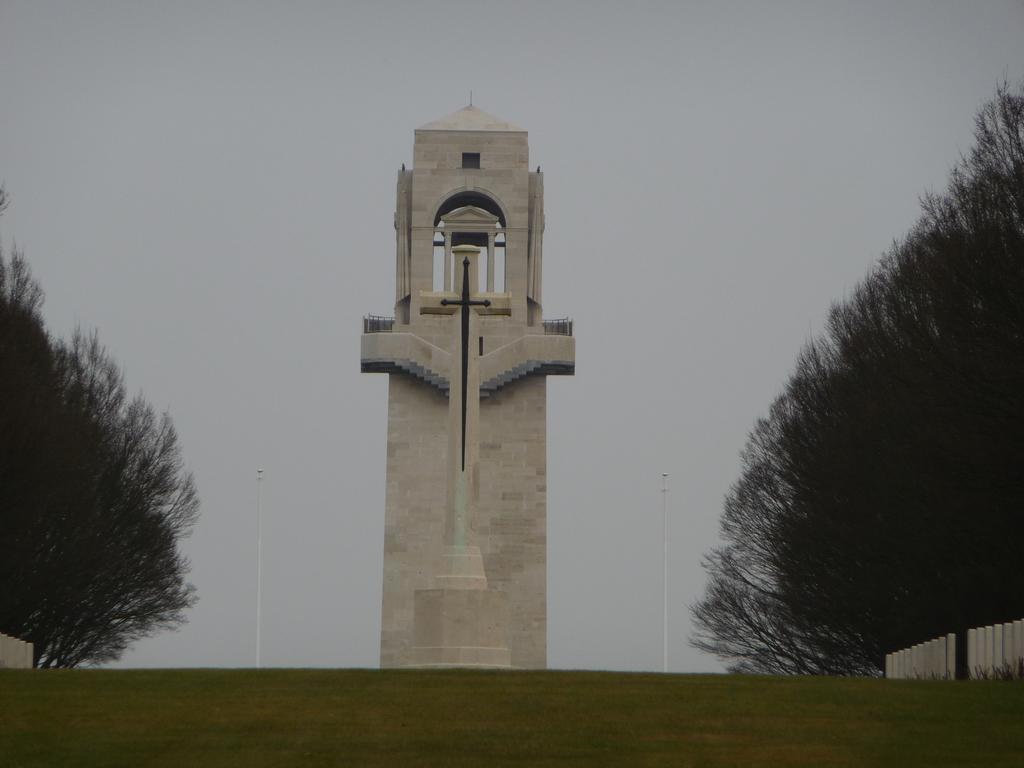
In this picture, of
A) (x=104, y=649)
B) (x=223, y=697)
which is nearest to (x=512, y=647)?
(x=104, y=649)

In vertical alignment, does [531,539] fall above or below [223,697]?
above

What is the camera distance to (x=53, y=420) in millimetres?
53844

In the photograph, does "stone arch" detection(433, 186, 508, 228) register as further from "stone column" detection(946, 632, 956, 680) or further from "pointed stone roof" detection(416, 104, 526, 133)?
"stone column" detection(946, 632, 956, 680)

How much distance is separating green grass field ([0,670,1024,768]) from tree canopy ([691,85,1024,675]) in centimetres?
1053

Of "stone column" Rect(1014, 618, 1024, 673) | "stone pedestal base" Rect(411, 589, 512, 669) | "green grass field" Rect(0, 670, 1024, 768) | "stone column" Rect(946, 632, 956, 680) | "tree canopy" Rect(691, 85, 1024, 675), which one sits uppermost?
"tree canopy" Rect(691, 85, 1024, 675)

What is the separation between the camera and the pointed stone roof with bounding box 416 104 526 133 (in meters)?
78.4

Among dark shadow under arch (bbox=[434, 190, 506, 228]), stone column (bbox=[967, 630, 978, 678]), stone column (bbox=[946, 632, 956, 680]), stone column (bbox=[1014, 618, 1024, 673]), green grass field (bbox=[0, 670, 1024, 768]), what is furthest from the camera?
dark shadow under arch (bbox=[434, 190, 506, 228])

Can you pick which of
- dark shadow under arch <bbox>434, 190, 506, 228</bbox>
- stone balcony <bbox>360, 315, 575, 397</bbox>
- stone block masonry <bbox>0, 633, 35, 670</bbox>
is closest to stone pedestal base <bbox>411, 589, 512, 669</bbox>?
stone block masonry <bbox>0, 633, 35, 670</bbox>

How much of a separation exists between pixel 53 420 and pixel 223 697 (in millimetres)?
24030

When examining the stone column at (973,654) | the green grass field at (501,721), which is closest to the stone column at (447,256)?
the stone column at (973,654)

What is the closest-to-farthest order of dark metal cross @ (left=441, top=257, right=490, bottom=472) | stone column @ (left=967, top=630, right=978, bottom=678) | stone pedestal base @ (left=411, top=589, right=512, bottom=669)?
1. stone column @ (left=967, top=630, right=978, bottom=678)
2. stone pedestal base @ (left=411, top=589, right=512, bottom=669)
3. dark metal cross @ (left=441, top=257, right=490, bottom=472)

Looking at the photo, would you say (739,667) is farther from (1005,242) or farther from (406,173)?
(1005,242)

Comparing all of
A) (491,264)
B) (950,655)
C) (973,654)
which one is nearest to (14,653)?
(950,655)

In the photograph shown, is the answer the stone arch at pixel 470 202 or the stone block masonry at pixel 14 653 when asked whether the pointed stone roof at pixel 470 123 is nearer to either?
the stone arch at pixel 470 202
